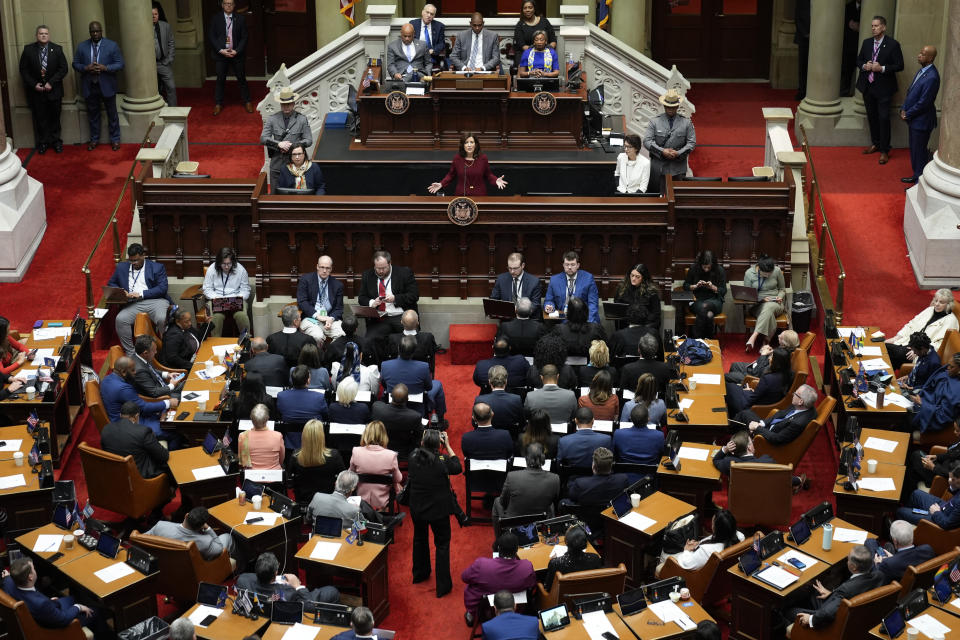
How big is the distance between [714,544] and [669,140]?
7281mm

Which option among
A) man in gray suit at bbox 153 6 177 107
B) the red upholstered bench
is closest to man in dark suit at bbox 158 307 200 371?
the red upholstered bench

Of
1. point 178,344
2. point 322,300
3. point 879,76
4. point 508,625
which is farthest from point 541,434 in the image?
point 879,76

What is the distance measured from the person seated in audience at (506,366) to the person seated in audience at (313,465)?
2.00 m

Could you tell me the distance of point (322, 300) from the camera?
1611 cm

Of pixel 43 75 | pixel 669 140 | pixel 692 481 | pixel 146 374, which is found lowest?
pixel 692 481

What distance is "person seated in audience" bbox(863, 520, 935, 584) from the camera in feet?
38.1

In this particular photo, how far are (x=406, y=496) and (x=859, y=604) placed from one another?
4.12 metres

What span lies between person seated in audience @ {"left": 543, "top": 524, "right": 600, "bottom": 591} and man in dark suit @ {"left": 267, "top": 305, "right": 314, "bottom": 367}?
4.22 meters

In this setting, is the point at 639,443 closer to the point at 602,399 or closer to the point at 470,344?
the point at 602,399

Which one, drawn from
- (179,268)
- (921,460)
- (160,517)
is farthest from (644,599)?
(179,268)

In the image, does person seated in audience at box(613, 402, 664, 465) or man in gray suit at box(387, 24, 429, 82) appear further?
man in gray suit at box(387, 24, 429, 82)

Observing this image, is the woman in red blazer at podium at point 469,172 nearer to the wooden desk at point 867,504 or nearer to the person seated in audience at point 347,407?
the person seated in audience at point 347,407

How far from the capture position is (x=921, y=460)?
13.4 m

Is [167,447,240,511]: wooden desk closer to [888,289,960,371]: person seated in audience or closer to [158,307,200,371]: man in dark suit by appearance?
[158,307,200,371]: man in dark suit
